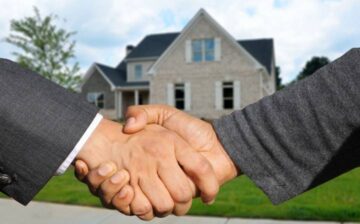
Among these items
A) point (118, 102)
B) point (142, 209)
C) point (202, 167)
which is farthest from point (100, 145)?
point (118, 102)

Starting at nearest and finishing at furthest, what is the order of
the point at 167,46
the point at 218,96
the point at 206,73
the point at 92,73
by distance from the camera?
the point at 218,96
the point at 206,73
the point at 92,73
the point at 167,46

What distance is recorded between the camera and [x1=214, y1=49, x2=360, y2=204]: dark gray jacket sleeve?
7.48 ft

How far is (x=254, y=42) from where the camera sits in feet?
99.1

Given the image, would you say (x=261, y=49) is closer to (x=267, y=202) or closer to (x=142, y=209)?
(x=267, y=202)

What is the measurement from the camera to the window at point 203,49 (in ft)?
84.7

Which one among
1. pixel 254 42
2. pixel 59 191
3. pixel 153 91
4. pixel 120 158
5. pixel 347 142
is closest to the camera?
pixel 347 142

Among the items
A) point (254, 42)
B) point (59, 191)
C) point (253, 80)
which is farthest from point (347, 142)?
A: point (254, 42)

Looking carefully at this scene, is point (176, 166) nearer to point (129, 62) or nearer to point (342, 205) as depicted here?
point (342, 205)

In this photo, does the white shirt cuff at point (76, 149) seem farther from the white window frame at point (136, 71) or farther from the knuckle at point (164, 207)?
the white window frame at point (136, 71)

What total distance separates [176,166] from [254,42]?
28550mm

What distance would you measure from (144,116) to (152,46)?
3024 cm

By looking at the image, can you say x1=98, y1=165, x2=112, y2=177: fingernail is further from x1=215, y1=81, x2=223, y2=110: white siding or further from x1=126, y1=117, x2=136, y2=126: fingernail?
x1=215, y1=81, x2=223, y2=110: white siding

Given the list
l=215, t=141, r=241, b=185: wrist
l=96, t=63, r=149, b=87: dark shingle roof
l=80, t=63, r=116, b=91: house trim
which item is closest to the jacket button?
l=215, t=141, r=241, b=185: wrist

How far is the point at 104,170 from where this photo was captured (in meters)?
2.38
